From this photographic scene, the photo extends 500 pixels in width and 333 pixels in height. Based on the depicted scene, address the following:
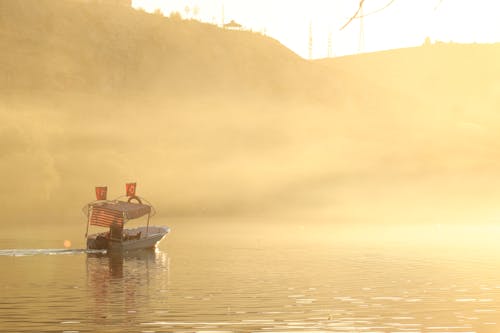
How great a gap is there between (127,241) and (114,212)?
10.0 ft

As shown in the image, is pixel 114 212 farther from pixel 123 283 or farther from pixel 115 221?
pixel 123 283

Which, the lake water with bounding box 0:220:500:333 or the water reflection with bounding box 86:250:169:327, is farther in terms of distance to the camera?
the water reflection with bounding box 86:250:169:327

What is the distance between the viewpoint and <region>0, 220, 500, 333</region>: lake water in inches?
2168

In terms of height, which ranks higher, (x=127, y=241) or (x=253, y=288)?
(x=127, y=241)

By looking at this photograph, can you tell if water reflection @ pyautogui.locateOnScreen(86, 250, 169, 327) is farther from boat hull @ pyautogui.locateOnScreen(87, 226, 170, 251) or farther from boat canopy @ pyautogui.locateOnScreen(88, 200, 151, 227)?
boat canopy @ pyautogui.locateOnScreen(88, 200, 151, 227)

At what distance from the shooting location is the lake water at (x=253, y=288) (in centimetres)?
5506

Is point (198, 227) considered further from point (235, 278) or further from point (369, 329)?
point (369, 329)

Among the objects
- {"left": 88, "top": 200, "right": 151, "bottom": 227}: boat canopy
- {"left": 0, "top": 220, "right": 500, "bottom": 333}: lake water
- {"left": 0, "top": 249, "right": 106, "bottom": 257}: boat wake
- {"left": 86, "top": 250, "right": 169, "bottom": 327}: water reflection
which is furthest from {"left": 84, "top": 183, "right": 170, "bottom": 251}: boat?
{"left": 0, "top": 249, "right": 106, "bottom": 257}: boat wake

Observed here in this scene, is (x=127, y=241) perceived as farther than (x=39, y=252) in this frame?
No

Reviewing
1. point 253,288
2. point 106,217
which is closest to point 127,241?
point 106,217

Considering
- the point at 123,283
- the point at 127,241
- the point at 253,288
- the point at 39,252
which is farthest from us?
the point at 39,252

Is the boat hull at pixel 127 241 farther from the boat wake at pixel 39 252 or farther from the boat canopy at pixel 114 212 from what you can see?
the boat canopy at pixel 114 212

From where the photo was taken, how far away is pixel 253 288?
7425 cm

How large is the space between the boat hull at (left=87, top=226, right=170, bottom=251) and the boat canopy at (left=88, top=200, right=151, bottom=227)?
1.57 meters
